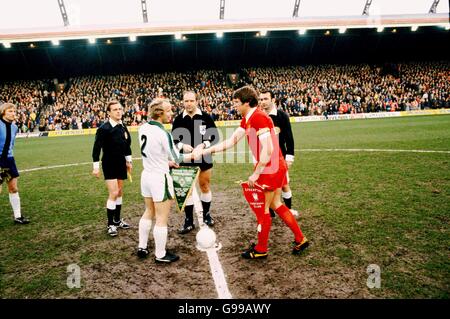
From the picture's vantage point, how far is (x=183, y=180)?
4336 mm

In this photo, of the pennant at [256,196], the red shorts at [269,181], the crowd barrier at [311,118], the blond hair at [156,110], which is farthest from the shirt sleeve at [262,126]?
the crowd barrier at [311,118]

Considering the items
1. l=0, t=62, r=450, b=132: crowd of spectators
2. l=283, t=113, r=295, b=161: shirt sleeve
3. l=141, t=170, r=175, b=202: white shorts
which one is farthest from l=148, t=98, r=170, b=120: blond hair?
l=0, t=62, r=450, b=132: crowd of spectators

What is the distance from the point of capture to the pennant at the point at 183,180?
169 inches

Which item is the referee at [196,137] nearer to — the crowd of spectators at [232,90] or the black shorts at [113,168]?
the black shorts at [113,168]

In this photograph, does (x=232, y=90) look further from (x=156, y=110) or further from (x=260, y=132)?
(x=260, y=132)

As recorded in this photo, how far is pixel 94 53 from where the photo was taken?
110ft

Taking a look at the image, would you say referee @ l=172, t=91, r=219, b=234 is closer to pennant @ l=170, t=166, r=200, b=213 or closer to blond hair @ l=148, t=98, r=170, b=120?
pennant @ l=170, t=166, r=200, b=213

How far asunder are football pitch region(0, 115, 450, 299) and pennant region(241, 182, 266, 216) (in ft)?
2.32

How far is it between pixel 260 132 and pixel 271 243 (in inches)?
69.7

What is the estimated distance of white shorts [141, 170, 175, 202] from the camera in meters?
A: 3.84

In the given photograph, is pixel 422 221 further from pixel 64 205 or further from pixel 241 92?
pixel 64 205

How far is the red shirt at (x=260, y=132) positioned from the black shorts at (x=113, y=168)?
2328 millimetres
